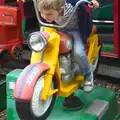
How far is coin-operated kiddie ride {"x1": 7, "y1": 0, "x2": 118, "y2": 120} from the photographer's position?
222 centimetres

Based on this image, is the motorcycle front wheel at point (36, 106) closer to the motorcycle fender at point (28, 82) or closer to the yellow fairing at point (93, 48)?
the motorcycle fender at point (28, 82)

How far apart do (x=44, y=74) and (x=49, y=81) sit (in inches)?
2.3

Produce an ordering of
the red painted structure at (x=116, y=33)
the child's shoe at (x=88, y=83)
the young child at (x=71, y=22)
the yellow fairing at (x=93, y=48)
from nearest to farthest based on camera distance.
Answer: the young child at (x=71, y=22) < the child's shoe at (x=88, y=83) < the yellow fairing at (x=93, y=48) < the red painted structure at (x=116, y=33)

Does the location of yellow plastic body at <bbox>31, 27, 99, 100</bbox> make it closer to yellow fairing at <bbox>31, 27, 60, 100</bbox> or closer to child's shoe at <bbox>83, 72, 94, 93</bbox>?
yellow fairing at <bbox>31, 27, 60, 100</bbox>

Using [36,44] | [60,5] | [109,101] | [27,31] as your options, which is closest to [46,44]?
[36,44]

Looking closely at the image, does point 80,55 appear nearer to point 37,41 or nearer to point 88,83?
point 88,83

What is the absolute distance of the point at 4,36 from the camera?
374cm

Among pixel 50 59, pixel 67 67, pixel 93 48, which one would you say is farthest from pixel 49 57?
pixel 93 48

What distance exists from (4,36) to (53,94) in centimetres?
150

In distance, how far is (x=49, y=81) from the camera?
7.59 feet

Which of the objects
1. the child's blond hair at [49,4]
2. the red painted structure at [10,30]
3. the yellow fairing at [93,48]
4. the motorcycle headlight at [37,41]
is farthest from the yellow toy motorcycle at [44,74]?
the red painted structure at [10,30]

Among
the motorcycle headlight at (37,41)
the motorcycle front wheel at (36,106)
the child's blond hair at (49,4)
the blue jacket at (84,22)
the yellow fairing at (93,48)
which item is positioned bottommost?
the motorcycle front wheel at (36,106)

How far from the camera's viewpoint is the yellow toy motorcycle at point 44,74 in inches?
87.0

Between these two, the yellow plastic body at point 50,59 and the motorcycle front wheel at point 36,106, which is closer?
the motorcycle front wheel at point 36,106
